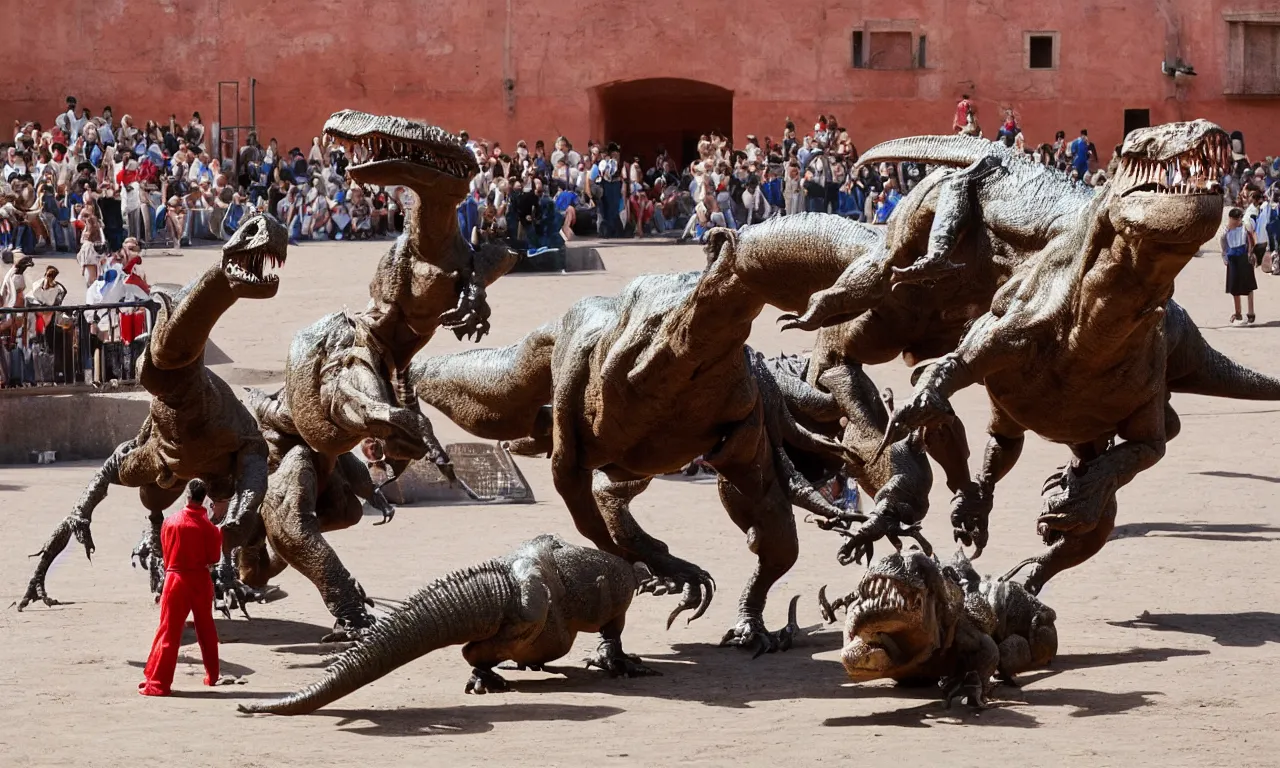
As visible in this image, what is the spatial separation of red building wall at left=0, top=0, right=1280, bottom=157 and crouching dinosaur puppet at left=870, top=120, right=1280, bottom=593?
1197 inches

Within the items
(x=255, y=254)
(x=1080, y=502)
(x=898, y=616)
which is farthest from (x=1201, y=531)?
(x=255, y=254)

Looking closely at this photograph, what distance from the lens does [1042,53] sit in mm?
42688

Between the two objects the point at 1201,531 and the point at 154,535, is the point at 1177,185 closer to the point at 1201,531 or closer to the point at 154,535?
the point at 1201,531

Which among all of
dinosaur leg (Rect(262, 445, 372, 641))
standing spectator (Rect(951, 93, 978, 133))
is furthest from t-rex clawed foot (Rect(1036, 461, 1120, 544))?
Answer: standing spectator (Rect(951, 93, 978, 133))

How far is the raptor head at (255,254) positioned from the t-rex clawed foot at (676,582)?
8.42 ft

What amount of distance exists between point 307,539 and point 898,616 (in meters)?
4.01

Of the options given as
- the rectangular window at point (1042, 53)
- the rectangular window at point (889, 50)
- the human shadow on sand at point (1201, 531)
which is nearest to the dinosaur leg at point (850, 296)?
the human shadow on sand at point (1201, 531)

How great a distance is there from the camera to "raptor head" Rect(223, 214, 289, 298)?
37.9ft

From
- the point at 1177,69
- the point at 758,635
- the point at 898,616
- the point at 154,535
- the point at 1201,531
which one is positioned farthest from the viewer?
the point at 1177,69

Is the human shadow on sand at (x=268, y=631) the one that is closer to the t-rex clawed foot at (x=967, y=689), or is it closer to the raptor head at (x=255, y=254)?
the raptor head at (x=255, y=254)

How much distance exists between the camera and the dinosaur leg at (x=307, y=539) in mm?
12383

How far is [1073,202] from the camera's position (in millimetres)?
11969

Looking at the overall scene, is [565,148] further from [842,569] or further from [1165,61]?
[842,569]

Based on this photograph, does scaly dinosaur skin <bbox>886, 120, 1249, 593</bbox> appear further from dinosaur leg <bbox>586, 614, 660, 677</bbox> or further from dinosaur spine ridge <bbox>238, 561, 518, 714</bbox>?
dinosaur spine ridge <bbox>238, 561, 518, 714</bbox>
